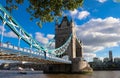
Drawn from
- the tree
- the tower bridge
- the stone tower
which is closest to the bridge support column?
the tower bridge

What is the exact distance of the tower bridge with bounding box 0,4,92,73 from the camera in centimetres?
2945

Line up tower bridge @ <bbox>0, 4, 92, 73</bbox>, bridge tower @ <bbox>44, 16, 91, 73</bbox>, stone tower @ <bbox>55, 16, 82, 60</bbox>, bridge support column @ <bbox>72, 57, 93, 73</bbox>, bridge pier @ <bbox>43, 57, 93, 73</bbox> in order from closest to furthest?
tower bridge @ <bbox>0, 4, 92, 73</bbox> → bridge support column @ <bbox>72, 57, 93, 73</bbox> → bridge pier @ <bbox>43, 57, 93, 73</bbox> → bridge tower @ <bbox>44, 16, 91, 73</bbox> → stone tower @ <bbox>55, 16, 82, 60</bbox>

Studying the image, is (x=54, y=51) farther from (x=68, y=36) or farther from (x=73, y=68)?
(x=68, y=36)

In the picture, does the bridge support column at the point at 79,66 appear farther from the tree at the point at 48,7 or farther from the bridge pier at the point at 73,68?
the tree at the point at 48,7

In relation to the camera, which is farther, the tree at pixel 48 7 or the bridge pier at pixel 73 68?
the bridge pier at pixel 73 68

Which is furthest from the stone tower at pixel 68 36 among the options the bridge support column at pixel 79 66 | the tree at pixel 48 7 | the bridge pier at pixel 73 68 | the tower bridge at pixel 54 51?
the tree at pixel 48 7

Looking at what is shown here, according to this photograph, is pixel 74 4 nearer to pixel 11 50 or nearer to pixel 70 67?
pixel 11 50

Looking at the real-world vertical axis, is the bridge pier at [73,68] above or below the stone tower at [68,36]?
below

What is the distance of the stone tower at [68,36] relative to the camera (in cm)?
8150

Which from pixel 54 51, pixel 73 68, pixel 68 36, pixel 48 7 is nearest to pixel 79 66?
pixel 73 68

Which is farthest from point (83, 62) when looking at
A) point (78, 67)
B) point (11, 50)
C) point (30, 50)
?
point (11, 50)

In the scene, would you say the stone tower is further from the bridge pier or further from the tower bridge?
the bridge pier

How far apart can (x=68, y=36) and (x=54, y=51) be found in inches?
681

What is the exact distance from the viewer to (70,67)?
69938mm
